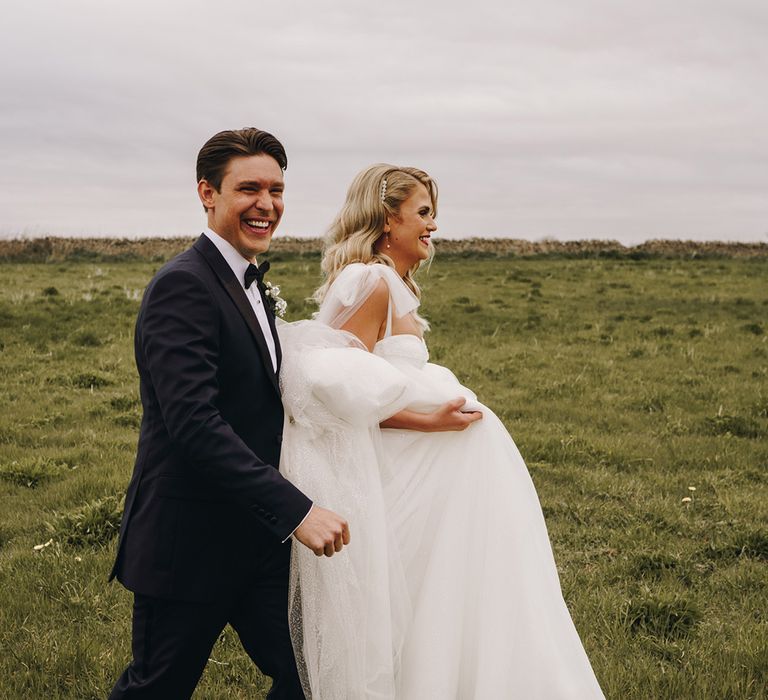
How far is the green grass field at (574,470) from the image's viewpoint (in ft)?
15.9

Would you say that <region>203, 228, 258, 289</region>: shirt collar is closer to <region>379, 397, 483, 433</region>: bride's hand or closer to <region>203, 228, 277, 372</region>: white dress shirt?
<region>203, 228, 277, 372</region>: white dress shirt

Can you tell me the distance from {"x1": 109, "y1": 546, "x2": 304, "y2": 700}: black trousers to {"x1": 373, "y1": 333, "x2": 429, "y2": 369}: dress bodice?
1087 mm

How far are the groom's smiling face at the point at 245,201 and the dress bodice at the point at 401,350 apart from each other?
0.91 metres

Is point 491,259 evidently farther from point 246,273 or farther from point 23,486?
point 246,273

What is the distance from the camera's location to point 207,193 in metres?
3.30

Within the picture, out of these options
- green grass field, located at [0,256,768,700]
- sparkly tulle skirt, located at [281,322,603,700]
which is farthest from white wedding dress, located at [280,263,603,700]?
green grass field, located at [0,256,768,700]

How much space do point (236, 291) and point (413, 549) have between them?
53.4 inches

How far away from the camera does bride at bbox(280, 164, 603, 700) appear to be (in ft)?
11.0

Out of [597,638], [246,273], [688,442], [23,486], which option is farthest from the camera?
[688,442]

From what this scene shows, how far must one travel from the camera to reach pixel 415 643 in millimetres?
3535

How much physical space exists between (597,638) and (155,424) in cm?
327

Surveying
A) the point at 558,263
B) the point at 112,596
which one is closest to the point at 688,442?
the point at 112,596

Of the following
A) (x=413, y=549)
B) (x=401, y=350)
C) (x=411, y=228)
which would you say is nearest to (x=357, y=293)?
(x=401, y=350)

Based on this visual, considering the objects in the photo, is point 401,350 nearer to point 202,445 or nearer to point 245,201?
point 245,201
